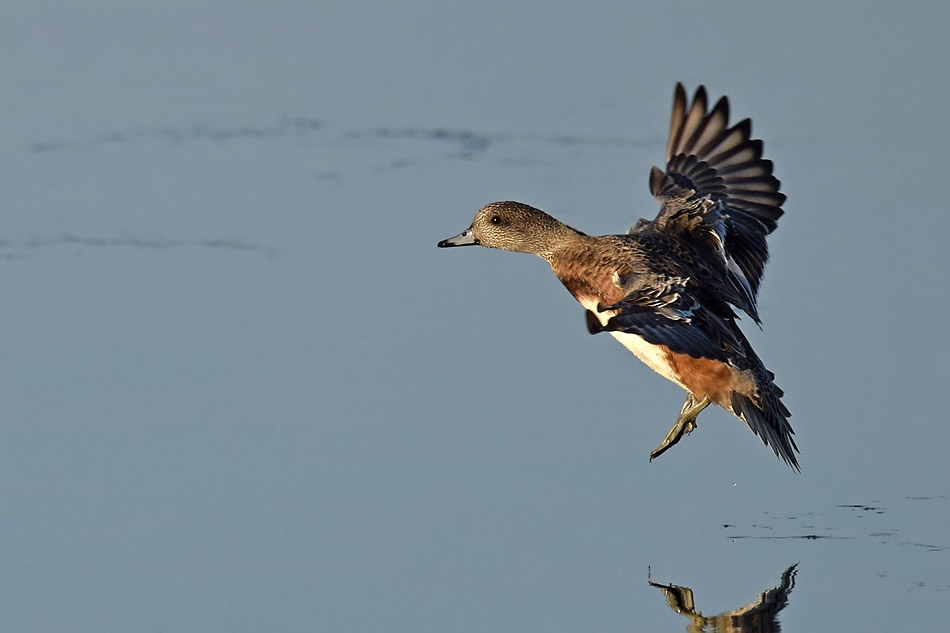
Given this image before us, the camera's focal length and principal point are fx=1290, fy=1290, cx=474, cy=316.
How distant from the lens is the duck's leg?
5.57 metres

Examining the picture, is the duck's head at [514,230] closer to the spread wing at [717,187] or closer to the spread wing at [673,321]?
the spread wing at [717,187]

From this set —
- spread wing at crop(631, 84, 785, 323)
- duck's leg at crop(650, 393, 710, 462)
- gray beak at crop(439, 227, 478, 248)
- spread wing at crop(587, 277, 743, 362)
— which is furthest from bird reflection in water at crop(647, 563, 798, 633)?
gray beak at crop(439, 227, 478, 248)

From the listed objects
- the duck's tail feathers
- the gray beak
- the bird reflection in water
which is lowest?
the bird reflection in water

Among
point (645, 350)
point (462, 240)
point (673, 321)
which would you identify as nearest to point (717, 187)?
point (462, 240)

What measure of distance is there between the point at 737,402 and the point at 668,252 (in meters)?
0.77

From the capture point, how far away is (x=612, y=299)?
5672 mm

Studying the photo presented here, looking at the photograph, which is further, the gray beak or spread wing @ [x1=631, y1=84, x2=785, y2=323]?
the gray beak

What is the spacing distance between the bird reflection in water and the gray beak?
257 centimetres

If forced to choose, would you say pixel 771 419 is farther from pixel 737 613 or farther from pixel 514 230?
pixel 514 230

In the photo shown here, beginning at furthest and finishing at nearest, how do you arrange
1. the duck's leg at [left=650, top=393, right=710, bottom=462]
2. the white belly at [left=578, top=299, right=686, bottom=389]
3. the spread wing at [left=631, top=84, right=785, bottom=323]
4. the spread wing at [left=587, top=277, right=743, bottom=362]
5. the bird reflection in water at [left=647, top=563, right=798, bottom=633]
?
the spread wing at [left=631, top=84, right=785, bottom=323] → the white belly at [left=578, top=299, right=686, bottom=389] → the duck's leg at [left=650, top=393, right=710, bottom=462] → the spread wing at [left=587, top=277, right=743, bottom=362] → the bird reflection in water at [left=647, top=563, right=798, bottom=633]

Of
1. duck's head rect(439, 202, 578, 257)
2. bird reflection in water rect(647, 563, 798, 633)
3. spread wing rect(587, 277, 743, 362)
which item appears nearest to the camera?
bird reflection in water rect(647, 563, 798, 633)

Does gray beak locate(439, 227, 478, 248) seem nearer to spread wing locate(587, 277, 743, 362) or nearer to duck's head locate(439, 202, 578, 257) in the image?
duck's head locate(439, 202, 578, 257)

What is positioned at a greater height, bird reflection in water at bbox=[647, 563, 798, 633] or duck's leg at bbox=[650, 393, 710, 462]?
duck's leg at bbox=[650, 393, 710, 462]

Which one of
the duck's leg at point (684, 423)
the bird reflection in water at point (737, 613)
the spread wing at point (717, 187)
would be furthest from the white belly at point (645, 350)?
the bird reflection in water at point (737, 613)
